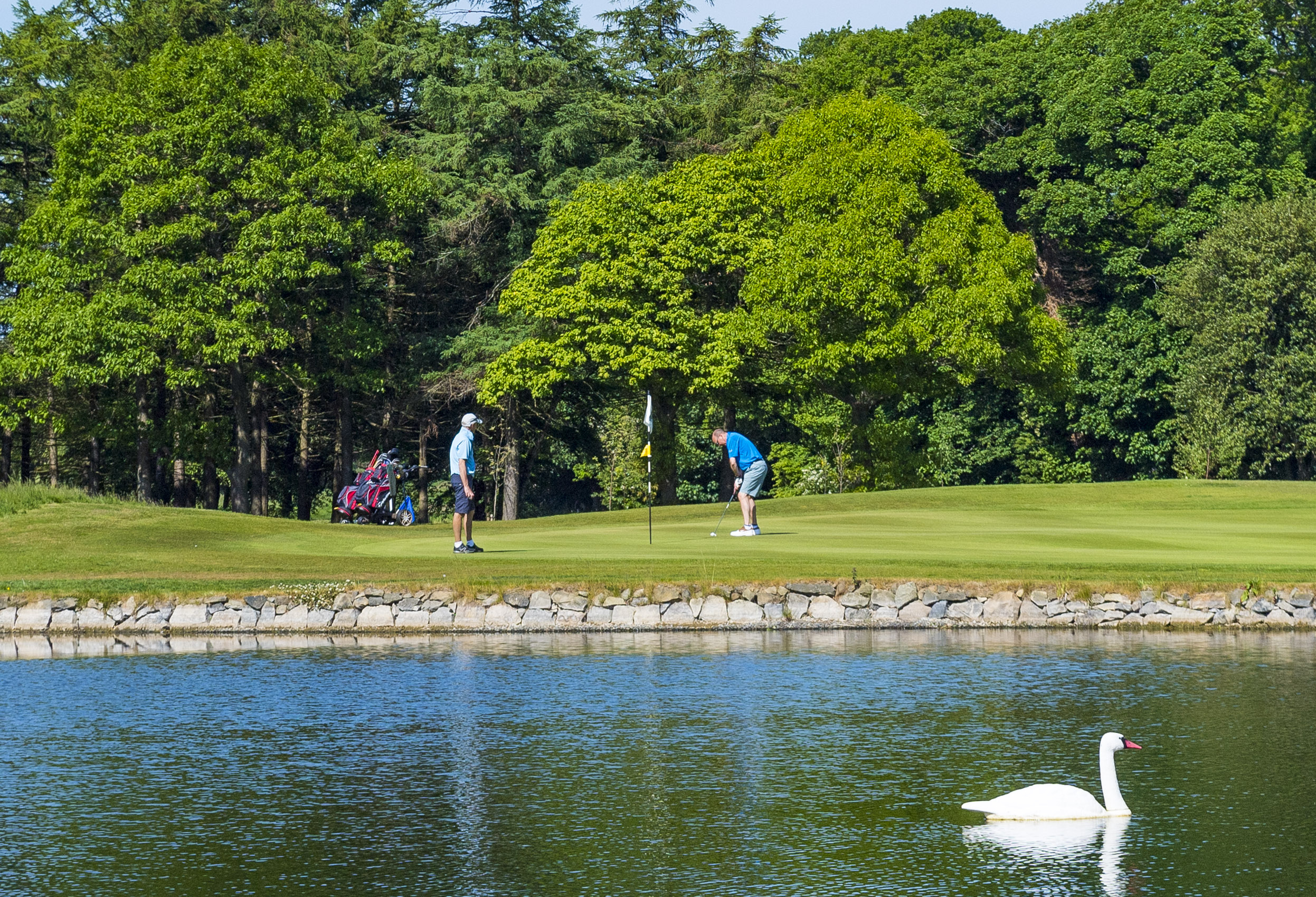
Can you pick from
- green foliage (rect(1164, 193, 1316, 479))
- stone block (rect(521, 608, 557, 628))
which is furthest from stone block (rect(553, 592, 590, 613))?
green foliage (rect(1164, 193, 1316, 479))

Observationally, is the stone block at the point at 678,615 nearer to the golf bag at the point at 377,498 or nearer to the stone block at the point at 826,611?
the stone block at the point at 826,611

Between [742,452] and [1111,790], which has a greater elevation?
[742,452]

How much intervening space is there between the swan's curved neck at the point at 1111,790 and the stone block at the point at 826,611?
10.2m

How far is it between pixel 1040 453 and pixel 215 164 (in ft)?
116

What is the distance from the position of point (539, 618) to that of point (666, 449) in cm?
3574

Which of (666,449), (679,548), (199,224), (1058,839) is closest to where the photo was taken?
(1058,839)

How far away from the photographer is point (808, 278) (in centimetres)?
5016

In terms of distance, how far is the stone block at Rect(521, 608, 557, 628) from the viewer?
70.0 ft

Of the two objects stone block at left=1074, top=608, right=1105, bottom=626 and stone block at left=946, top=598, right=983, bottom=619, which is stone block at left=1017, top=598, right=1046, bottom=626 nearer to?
stone block at left=1074, top=608, right=1105, bottom=626

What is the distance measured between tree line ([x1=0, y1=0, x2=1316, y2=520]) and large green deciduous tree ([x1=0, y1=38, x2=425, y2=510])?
0.15 metres

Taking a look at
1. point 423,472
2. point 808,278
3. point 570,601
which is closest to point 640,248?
point 808,278

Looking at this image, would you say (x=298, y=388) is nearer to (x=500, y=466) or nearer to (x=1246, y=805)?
(x=500, y=466)

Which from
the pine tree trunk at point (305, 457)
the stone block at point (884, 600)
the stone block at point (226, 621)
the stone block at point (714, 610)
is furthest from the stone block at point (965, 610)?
the pine tree trunk at point (305, 457)

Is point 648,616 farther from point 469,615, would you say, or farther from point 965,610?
point 965,610
